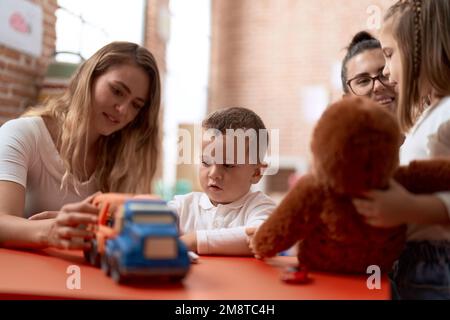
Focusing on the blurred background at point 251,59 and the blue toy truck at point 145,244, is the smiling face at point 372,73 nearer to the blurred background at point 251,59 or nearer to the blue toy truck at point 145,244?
the blue toy truck at point 145,244

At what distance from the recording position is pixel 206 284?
65 cm

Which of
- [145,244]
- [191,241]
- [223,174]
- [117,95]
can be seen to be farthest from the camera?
[117,95]

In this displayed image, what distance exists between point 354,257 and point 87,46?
2764 mm

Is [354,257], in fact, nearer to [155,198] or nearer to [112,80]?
[155,198]

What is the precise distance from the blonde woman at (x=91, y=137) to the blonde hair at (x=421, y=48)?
714 millimetres

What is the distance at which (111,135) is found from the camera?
141cm

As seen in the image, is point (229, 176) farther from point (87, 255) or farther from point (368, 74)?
point (368, 74)

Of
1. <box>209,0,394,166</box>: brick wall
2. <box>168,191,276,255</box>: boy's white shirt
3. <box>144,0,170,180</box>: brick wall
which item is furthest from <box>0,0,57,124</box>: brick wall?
<box>209,0,394,166</box>: brick wall

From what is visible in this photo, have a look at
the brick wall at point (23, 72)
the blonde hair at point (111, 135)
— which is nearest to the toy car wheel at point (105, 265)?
the blonde hair at point (111, 135)

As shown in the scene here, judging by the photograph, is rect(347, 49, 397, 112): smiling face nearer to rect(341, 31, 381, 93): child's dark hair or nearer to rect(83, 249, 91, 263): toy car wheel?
rect(341, 31, 381, 93): child's dark hair

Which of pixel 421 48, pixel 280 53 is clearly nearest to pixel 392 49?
pixel 421 48

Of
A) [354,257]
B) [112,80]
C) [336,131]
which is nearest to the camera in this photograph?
[336,131]

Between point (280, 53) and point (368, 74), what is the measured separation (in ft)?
13.1

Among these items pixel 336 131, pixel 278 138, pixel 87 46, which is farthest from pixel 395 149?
Result: pixel 278 138
